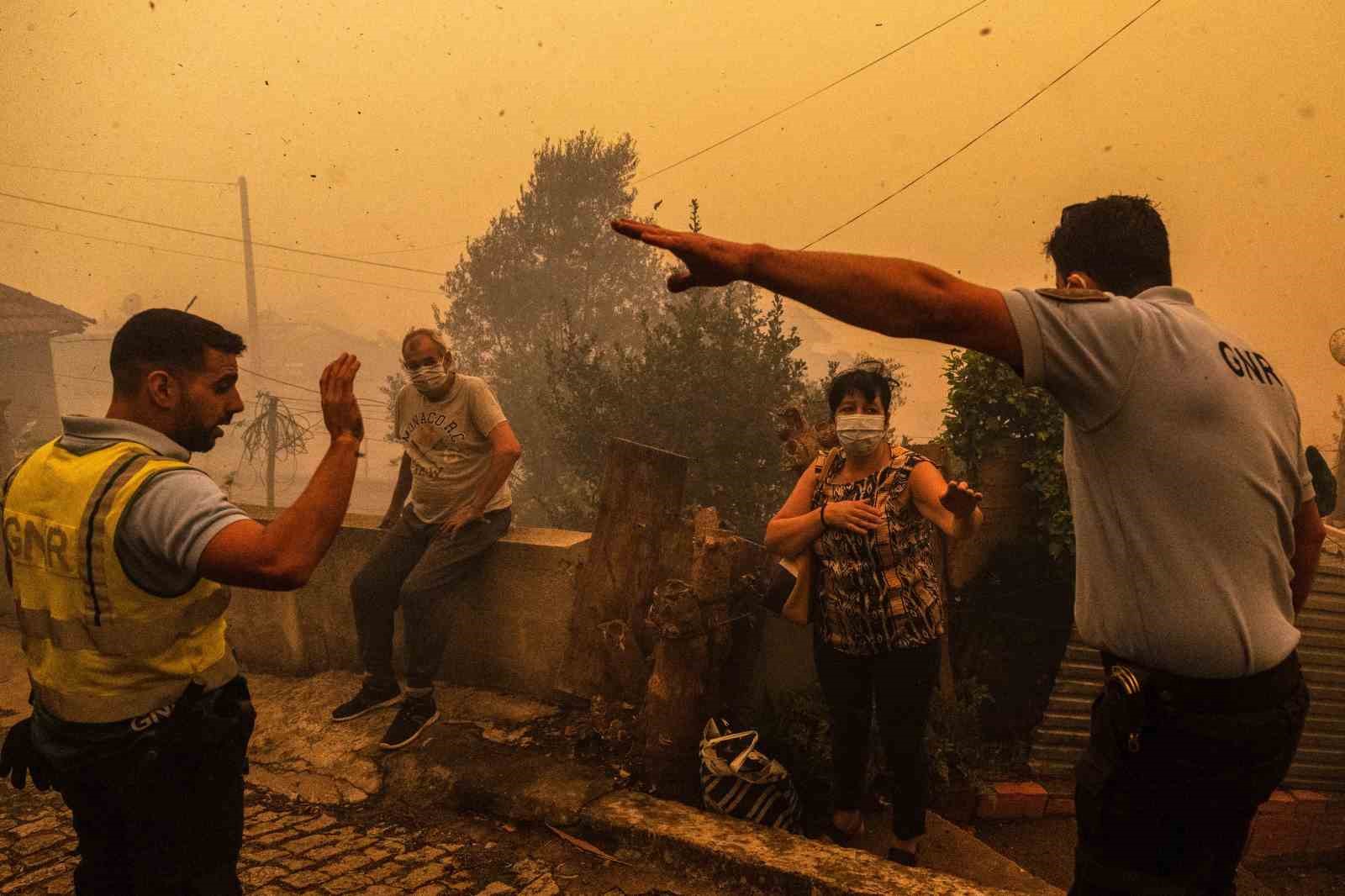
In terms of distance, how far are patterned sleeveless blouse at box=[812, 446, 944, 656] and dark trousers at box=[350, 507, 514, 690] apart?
2.14m

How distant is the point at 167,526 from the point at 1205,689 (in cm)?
226

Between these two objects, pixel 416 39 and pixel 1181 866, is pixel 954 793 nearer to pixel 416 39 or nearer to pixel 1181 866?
pixel 1181 866

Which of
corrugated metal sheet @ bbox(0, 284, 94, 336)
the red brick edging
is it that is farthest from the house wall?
the red brick edging

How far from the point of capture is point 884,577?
133 inches

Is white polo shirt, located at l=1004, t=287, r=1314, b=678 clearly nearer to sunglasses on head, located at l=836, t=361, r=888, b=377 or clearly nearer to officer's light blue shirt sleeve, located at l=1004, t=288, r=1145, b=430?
officer's light blue shirt sleeve, located at l=1004, t=288, r=1145, b=430

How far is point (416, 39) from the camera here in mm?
82125

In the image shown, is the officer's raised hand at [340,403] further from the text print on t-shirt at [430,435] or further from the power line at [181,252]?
the power line at [181,252]

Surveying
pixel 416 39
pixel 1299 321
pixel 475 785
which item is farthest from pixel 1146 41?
pixel 416 39

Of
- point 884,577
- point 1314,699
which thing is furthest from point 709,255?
point 1314,699

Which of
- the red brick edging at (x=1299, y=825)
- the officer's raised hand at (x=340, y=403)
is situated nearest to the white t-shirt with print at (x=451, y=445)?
the officer's raised hand at (x=340, y=403)

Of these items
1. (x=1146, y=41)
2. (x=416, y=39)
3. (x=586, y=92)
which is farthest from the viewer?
(x=416, y=39)

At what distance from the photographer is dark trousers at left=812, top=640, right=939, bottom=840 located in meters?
3.39

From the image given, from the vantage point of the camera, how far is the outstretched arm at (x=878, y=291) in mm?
1494

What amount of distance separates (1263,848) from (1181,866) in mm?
4805
